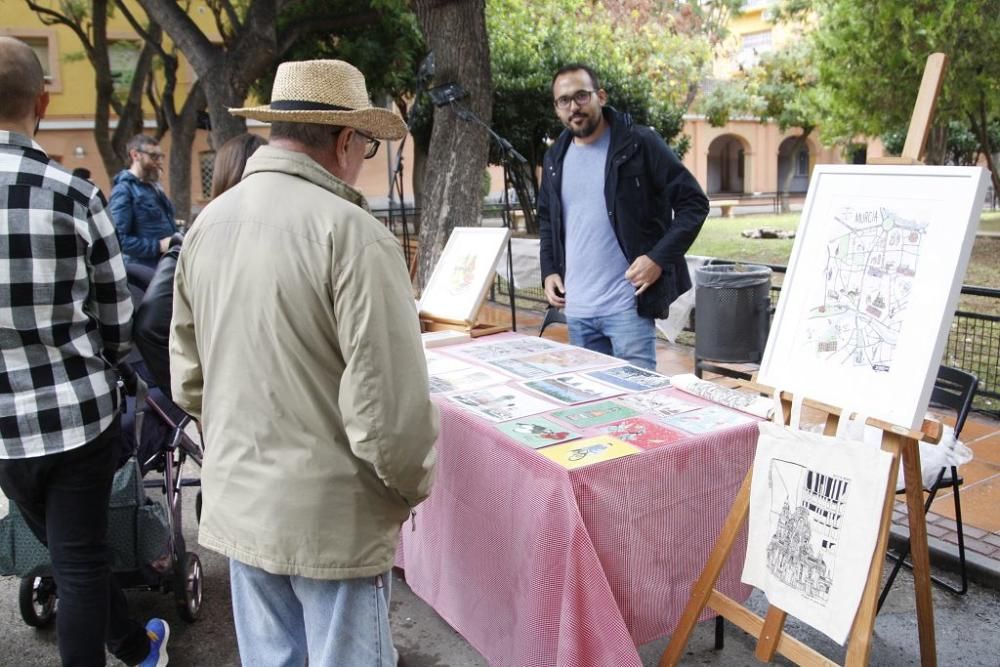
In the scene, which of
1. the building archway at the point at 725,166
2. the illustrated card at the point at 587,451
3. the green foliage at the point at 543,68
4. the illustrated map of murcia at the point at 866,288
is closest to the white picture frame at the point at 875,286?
the illustrated map of murcia at the point at 866,288

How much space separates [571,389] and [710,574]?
0.87m

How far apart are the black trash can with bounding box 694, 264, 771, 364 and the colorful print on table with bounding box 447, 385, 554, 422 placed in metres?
3.01

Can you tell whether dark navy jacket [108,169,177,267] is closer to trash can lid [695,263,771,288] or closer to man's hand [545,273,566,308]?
man's hand [545,273,566,308]

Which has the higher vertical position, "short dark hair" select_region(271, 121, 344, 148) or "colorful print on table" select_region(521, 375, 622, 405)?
"short dark hair" select_region(271, 121, 344, 148)

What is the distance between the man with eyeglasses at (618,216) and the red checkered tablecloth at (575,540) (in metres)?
1.14

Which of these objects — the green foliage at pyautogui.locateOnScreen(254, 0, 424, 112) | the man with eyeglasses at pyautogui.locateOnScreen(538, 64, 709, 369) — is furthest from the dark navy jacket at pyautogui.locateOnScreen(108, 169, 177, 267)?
the green foliage at pyautogui.locateOnScreen(254, 0, 424, 112)

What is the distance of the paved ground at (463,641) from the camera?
9.35 feet

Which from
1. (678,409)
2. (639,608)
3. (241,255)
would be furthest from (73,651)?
(678,409)

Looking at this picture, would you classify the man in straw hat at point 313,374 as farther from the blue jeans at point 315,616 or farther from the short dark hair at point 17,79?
the short dark hair at point 17,79

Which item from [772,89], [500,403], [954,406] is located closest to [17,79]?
[500,403]

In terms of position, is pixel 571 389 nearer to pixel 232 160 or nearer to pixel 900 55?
pixel 232 160

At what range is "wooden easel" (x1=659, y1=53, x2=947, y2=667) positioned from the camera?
198cm

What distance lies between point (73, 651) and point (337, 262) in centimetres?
156

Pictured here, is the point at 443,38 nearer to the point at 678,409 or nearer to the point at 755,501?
the point at 678,409
